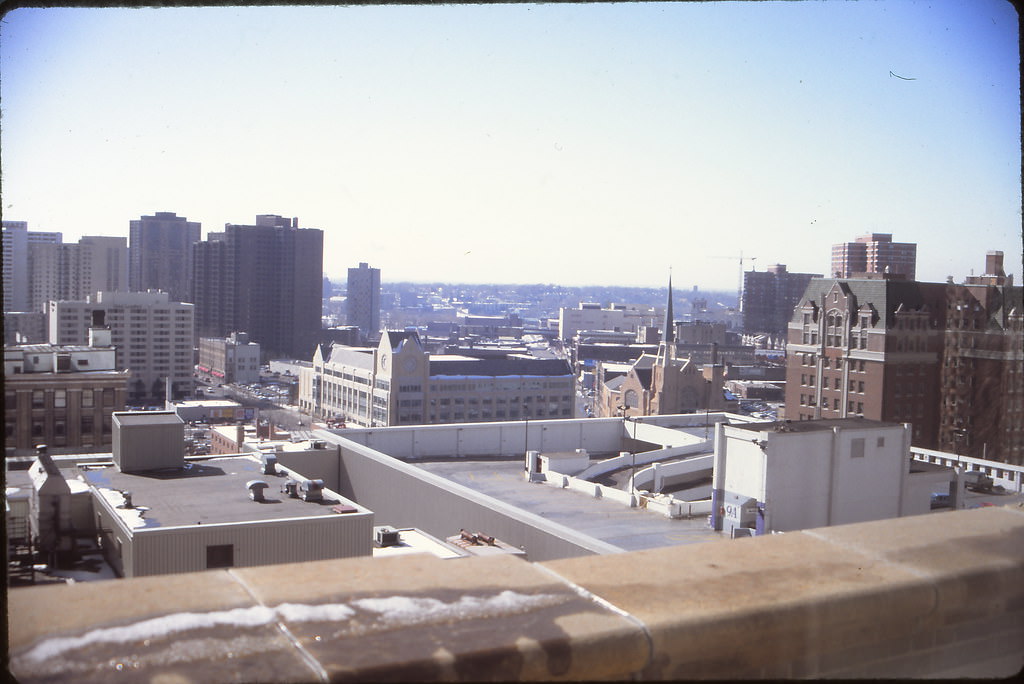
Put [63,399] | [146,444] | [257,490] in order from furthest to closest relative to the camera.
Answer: [63,399]
[146,444]
[257,490]

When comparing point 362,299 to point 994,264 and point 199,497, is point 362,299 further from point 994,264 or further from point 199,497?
point 199,497

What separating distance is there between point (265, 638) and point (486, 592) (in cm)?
25

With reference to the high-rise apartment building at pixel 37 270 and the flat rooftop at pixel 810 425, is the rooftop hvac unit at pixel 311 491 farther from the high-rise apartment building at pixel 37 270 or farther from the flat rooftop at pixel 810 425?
the high-rise apartment building at pixel 37 270

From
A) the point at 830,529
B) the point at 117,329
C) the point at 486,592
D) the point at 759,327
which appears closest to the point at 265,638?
the point at 486,592

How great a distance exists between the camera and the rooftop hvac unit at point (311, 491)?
900 cm

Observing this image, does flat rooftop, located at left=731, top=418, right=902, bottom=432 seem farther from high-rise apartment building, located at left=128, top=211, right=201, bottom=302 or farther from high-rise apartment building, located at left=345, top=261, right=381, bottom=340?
high-rise apartment building, located at left=345, top=261, right=381, bottom=340

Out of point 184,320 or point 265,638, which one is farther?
point 184,320

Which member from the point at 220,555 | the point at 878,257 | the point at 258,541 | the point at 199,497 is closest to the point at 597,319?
the point at 878,257

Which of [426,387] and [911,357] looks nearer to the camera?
[911,357]

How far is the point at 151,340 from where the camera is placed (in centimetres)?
4066

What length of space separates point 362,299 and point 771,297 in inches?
1544

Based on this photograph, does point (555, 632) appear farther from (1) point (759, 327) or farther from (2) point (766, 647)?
(1) point (759, 327)

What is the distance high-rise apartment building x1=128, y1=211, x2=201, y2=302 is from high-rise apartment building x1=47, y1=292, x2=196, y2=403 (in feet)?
50.5

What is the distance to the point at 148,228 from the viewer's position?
60594mm
